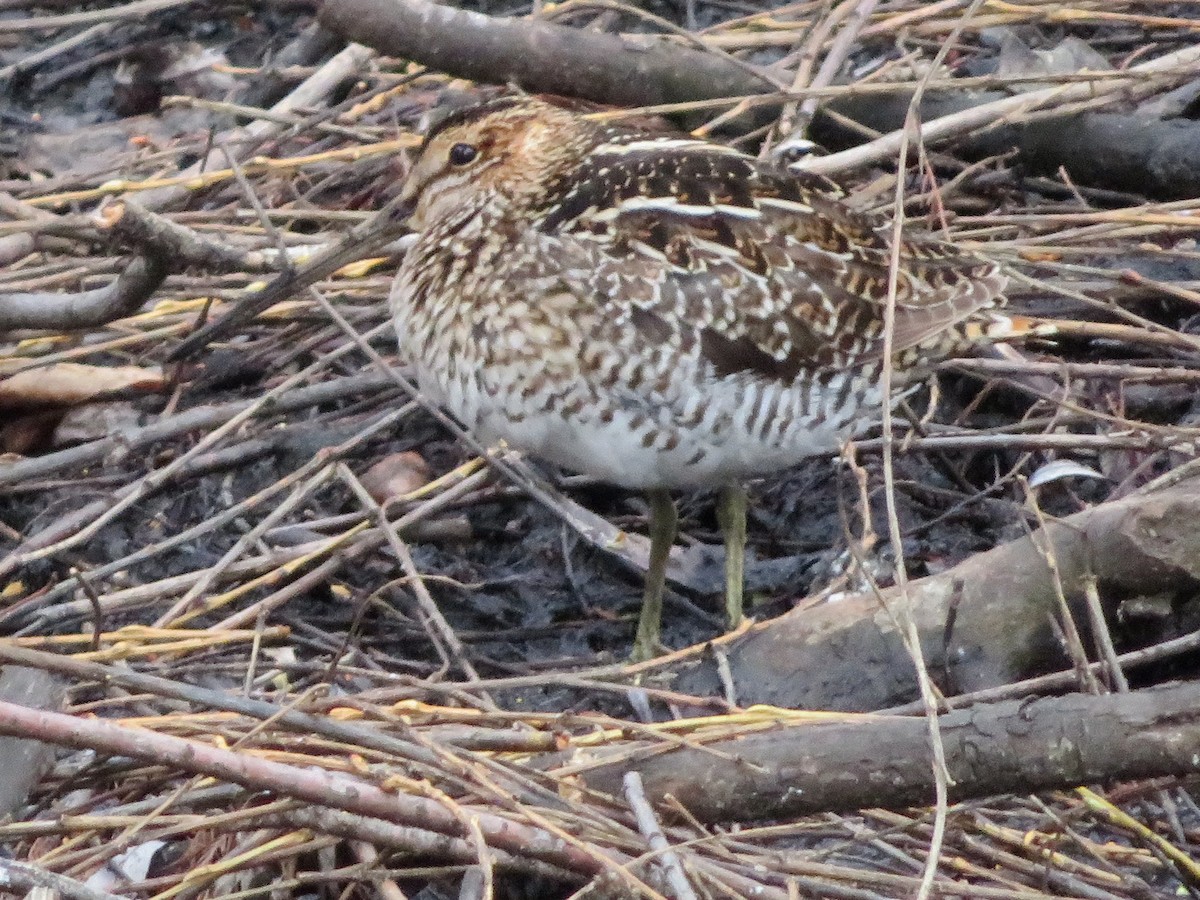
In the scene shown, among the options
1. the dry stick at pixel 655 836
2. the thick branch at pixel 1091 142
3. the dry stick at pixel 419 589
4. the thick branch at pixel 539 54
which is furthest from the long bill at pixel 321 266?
the dry stick at pixel 655 836

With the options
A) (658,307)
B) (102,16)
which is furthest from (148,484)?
(102,16)

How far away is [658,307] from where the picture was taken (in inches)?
121

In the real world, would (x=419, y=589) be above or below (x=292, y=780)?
below

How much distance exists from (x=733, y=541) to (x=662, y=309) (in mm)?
544

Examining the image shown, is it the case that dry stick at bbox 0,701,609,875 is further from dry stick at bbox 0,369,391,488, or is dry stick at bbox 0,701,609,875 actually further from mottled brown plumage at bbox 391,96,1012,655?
dry stick at bbox 0,369,391,488

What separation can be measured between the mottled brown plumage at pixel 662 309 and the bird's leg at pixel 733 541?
0.02 meters

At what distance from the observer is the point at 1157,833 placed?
245 cm

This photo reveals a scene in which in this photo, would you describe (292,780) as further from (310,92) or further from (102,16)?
(102,16)

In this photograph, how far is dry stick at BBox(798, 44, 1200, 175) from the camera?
398 centimetres

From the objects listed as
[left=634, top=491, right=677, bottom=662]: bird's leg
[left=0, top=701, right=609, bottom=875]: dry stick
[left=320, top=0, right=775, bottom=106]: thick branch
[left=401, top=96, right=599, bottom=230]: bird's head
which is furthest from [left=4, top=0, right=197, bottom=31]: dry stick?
[left=0, top=701, right=609, bottom=875]: dry stick

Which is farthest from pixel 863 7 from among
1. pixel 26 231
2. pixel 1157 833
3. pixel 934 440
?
pixel 1157 833

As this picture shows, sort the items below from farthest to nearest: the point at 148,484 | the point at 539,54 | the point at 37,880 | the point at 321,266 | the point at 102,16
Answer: the point at 102,16 → the point at 539,54 → the point at 321,266 → the point at 148,484 → the point at 37,880

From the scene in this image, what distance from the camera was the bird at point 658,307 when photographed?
3059 mm

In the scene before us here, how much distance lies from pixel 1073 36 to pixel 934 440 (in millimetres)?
1688
